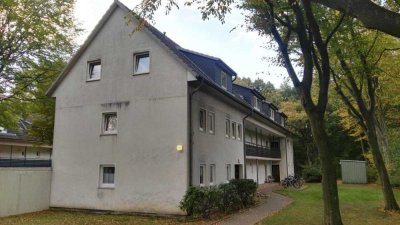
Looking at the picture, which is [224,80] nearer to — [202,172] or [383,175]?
[202,172]

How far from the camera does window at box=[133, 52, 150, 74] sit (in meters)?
17.9

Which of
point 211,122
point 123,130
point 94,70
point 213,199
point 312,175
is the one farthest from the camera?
point 312,175

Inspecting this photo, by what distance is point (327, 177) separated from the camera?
1155 cm

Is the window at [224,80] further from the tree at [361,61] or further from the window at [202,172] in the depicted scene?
the tree at [361,61]

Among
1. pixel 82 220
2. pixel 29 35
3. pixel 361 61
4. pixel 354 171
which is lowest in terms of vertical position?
pixel 82 220

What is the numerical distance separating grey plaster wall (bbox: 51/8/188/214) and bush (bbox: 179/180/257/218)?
101cm

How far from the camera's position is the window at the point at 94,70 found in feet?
63.5

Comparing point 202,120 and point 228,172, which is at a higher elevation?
point 202,120

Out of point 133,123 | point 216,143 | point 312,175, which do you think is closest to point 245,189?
point 216,143

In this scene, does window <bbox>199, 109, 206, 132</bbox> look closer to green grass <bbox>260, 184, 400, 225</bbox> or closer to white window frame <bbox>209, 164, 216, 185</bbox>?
white window frame <bbox>209, 164, 216, 185</bbox>

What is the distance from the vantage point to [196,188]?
588 inches

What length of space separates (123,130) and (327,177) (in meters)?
10.2

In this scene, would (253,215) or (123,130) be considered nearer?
(253,215)

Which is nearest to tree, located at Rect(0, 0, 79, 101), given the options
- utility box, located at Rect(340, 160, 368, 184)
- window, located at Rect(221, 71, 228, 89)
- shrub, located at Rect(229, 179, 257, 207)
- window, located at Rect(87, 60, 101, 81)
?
window, located at Rect(87, 60, 101, 81)
